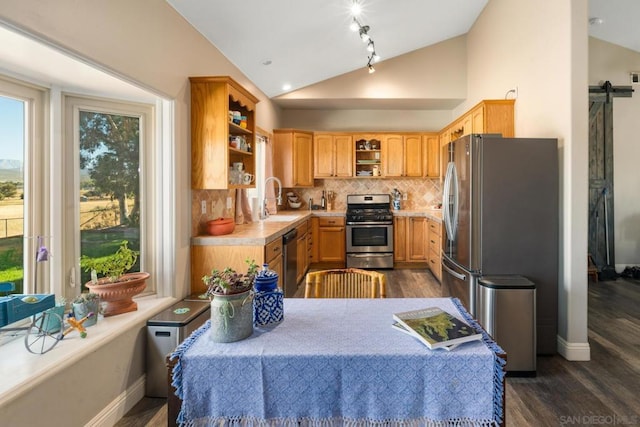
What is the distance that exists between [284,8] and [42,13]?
6.44ft

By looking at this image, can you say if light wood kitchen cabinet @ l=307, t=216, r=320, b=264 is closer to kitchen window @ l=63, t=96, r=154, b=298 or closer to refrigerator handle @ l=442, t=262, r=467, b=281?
refrigerator handle @ l=442, t=262, r=467, b=281

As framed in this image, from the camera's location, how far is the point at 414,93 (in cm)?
518

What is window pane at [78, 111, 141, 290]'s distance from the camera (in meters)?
2.10

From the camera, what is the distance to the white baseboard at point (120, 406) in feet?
5.63

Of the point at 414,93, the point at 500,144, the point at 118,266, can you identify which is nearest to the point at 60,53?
the point at 118,266

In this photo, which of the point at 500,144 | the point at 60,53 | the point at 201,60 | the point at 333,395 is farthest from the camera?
the point at 201,60

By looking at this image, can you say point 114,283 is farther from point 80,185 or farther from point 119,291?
point 80,185

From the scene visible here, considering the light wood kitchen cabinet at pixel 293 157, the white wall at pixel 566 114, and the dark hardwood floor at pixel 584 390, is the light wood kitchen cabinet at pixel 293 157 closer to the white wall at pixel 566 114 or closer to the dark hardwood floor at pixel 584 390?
the white wall at pixel 566 114

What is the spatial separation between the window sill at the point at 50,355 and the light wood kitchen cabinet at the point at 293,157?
3.80 m

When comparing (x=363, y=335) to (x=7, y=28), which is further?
(x=7, y=28)

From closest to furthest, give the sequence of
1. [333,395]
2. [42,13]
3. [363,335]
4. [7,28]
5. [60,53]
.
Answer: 1. [333,395]
2. [363,335]
3. [7,28]
4. [42,13]
5. [60,53]

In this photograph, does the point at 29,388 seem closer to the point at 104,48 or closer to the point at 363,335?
the point at 363,335

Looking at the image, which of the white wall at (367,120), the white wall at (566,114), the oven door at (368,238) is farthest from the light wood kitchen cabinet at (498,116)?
the white wall at (367,120)

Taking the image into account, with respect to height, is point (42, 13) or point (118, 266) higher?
point (42, 13)
